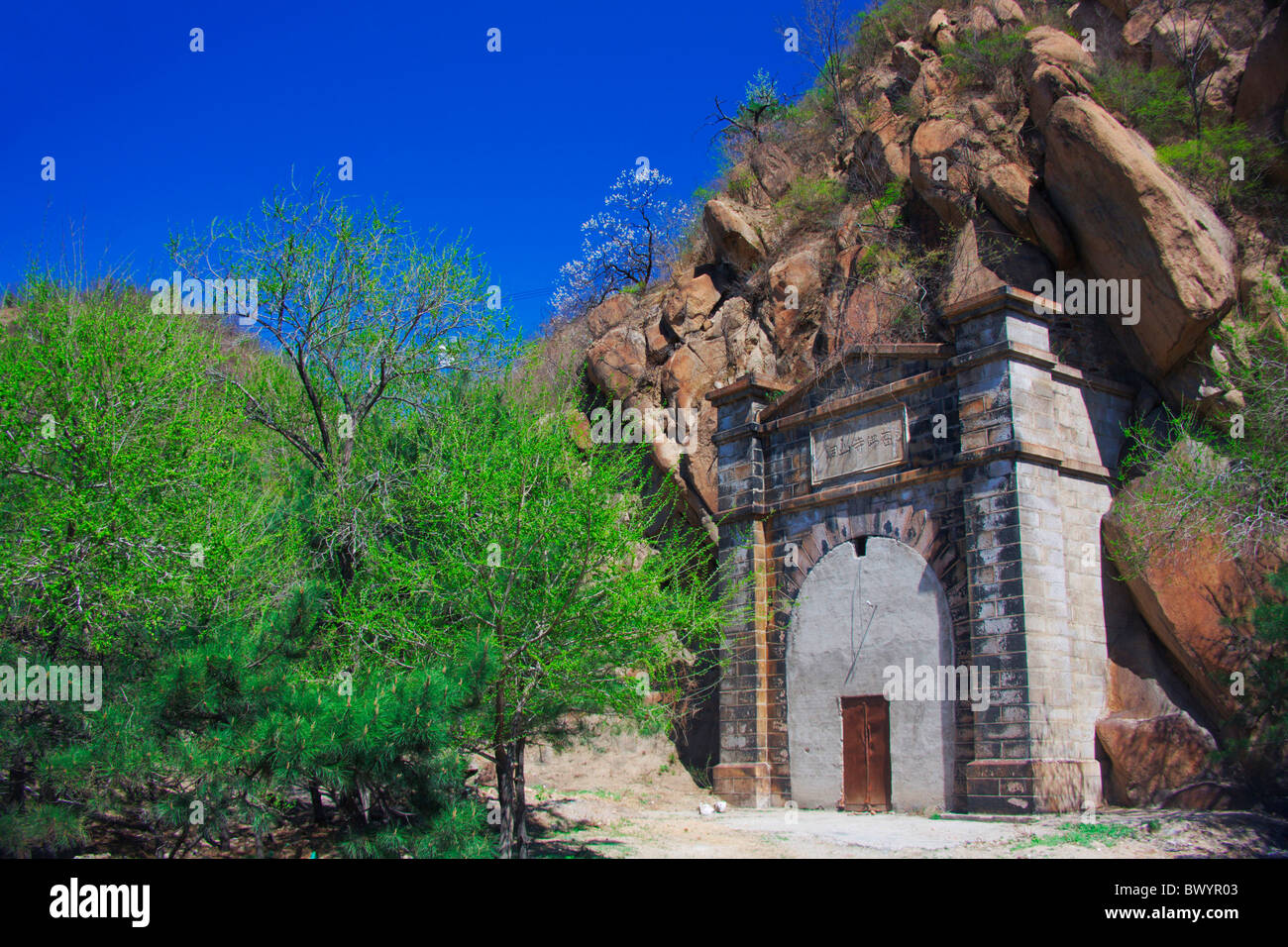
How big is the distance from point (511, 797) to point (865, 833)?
15.6ft

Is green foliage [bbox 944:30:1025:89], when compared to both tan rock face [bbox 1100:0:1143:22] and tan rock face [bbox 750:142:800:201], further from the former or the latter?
tan rock face [bbox 750:142:800:201]

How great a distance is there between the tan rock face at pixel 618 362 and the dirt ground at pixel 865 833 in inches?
398

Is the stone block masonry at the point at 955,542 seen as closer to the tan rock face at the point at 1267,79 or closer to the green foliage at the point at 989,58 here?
the tan rock face at the point at 1267,79

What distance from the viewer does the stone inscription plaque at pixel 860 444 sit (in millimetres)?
14961

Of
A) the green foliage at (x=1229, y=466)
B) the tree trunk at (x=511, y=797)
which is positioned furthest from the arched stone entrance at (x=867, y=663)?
the tree trunk at (x=511, y=797)

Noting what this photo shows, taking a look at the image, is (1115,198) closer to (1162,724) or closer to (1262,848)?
A: (1162,724)

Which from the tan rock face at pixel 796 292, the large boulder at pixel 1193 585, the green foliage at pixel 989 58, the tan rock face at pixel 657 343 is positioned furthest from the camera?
the tan rock face at pixel 657 343

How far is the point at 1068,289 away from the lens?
1506cm

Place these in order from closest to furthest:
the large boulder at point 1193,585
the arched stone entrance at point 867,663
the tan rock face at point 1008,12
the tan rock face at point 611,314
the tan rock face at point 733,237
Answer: the large boulder at point 1193,585 < the arched stone entrance at point 867,663 < the tan rock face at point 1008,12 < the tan rock face at point 733,237 < the tan rock face at point 611,314

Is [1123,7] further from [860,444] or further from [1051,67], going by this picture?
[860,444]

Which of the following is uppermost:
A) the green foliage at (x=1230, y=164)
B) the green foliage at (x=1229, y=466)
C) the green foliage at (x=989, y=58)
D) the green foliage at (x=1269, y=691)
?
the green foliage at (x=989, y=58)

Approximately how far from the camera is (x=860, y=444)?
15.5 meters

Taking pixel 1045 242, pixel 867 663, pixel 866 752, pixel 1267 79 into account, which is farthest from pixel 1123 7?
pixel 866 752

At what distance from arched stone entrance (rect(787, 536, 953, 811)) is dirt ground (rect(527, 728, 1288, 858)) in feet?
2.18
